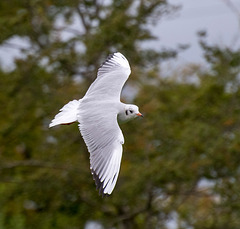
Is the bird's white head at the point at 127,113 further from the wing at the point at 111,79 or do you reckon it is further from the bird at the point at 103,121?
the wing at the point at 111,79

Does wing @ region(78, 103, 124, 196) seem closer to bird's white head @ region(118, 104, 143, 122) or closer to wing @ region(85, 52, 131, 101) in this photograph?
bird's white head @ region(118, 104, 143, 122)

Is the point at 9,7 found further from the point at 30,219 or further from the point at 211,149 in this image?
the point at 211,149

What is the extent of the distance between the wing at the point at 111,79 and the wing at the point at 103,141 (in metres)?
0.31

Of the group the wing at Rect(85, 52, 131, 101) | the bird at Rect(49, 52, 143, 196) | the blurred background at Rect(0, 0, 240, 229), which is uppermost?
the bird at Rect(49, 52, 143, 196)

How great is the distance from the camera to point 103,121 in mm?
7262

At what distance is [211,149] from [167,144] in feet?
2.75

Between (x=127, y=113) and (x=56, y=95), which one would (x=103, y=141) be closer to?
(x=127, y=113)

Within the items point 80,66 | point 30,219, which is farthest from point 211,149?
point 30,219

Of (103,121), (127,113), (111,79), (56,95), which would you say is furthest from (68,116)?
(56,95)

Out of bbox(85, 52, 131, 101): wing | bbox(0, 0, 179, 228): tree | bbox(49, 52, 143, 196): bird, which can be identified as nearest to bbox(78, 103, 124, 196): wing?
bbox(49, 52, 143, 196): bird

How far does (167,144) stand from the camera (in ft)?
41.2

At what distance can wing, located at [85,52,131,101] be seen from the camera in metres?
7.84

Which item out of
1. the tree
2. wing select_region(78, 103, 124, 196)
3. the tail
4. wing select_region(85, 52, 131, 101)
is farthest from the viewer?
the tree

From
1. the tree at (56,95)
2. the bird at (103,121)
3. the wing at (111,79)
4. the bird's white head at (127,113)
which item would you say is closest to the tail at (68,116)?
the bird at (103,121)
